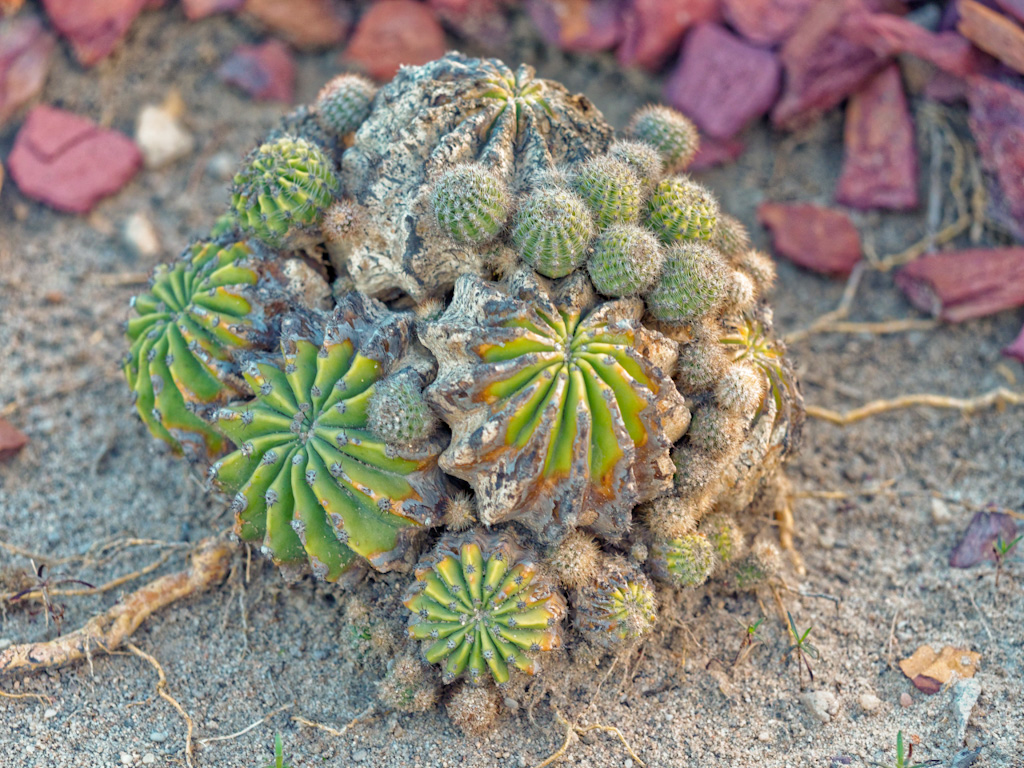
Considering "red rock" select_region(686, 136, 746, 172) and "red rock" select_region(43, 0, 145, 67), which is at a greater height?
"red rock" select_region(686, 136, 746, 172)

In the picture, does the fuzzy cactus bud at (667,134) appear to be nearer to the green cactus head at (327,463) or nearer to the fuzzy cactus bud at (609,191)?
the fuzzy cactus bud at (609,191)

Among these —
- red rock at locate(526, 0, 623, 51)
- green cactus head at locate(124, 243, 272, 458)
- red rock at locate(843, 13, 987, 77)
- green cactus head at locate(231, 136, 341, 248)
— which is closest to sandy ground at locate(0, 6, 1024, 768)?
red rock at locate(526, 0, 623, 51)

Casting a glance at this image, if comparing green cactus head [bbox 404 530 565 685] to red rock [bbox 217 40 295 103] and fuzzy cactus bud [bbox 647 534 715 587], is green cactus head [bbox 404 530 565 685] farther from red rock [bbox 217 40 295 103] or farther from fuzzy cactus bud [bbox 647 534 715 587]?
red rock [bbox 217 40 295 103]

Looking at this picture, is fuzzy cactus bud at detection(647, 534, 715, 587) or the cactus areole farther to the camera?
fuzzy cactus bud at detection(647, 534, 715, 587)

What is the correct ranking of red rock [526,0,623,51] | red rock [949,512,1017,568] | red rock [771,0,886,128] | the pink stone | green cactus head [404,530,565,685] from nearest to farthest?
green cactus head [404,530,565,685] < red rock [949,512,1017,568] < red rock [771,0,886,128] < the pink stone < red rock [526,0,623,51]

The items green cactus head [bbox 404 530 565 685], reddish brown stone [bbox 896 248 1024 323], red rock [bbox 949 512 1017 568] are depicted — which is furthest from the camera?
reddish brown stone [bbox 896 248 1024 323]

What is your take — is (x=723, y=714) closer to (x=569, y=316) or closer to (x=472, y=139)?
(x=569, y=316)

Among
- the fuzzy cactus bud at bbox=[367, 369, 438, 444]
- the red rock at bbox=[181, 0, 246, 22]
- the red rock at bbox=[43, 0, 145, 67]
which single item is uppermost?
the fuzzy cactus bud at bbox=[367, 369, 438, 444]

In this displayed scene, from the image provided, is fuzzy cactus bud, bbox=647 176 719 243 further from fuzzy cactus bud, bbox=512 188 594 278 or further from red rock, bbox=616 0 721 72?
red rock, bbox=616 0 721 72
